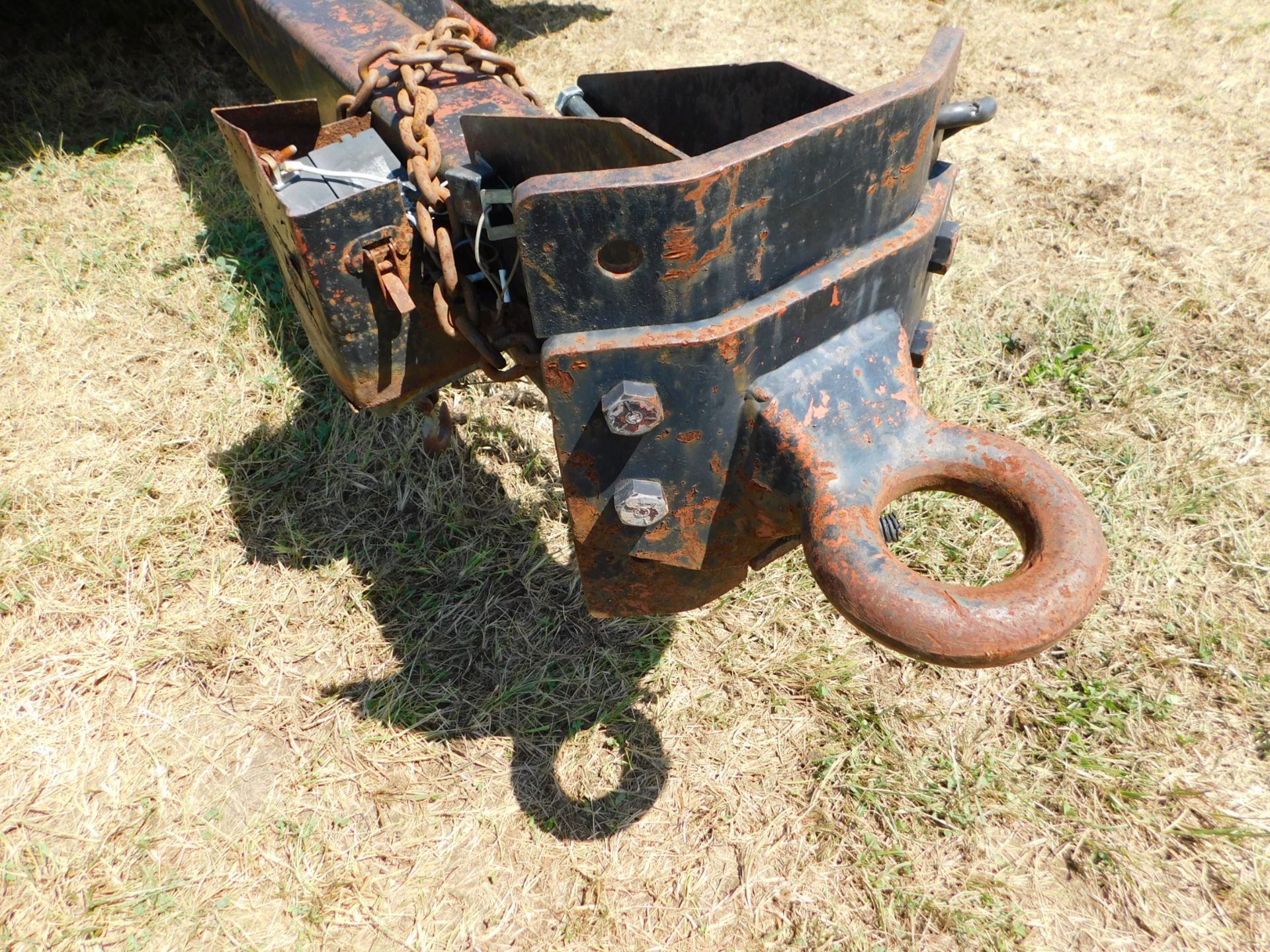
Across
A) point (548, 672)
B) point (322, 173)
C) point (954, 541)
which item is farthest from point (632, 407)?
point (954, 541)

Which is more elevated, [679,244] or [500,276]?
[679,244]

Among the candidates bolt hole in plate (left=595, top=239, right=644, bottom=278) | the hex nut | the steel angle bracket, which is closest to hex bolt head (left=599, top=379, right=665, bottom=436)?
the steel angle bracket

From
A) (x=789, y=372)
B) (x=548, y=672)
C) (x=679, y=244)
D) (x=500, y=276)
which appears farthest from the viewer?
(x=548, y=672)

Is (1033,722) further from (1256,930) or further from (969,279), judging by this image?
(969,279)

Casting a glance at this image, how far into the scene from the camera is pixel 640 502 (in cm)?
119

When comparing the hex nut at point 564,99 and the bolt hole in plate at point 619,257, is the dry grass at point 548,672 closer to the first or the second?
the hex nut at point 564,99

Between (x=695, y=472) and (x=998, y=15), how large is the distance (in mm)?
4606

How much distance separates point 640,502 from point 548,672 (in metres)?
1.17

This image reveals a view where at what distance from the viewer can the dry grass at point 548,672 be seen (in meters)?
1.87

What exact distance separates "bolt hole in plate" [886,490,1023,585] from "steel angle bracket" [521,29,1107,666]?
120 cm

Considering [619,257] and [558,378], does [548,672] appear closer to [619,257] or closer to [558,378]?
[558,378]

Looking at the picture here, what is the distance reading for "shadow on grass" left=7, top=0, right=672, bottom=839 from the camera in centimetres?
213

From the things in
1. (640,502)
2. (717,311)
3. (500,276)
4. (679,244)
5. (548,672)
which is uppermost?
(679,244)

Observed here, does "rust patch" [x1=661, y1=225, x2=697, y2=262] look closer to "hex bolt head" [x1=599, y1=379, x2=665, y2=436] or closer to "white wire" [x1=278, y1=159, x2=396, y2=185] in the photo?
"hex bolt head" [x1=599, y1=379, x2=665, y2=436]
